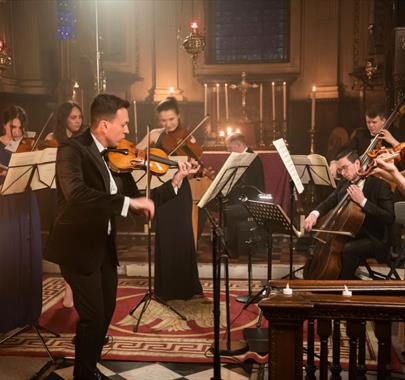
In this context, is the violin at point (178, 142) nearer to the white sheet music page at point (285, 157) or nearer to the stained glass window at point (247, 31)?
the white sheet music page at point (285, 157)

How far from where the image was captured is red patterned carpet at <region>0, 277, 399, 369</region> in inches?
158

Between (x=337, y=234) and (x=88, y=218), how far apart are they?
232 cm

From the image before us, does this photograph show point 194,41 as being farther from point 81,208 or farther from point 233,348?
point 81,208

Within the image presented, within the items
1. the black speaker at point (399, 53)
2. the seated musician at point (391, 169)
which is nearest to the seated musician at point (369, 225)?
the seated musician at point (391, 169)

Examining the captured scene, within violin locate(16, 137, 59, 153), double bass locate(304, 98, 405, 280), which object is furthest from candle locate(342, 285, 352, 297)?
violin locate(16, 137, 59, 153)

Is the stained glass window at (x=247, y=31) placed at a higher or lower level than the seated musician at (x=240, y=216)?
higher

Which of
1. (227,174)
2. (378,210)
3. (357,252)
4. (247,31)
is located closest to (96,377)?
(227,174)

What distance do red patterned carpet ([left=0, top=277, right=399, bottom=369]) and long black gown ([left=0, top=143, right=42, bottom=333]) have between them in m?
0.21

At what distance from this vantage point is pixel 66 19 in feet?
34.0

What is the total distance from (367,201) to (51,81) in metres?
7.65

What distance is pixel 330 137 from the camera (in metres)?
10.2

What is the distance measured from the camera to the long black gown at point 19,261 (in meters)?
4.23

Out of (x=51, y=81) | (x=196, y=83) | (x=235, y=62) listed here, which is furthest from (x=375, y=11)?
(x=51, y=81)

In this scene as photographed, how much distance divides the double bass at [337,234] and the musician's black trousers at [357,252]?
0.23 ft
